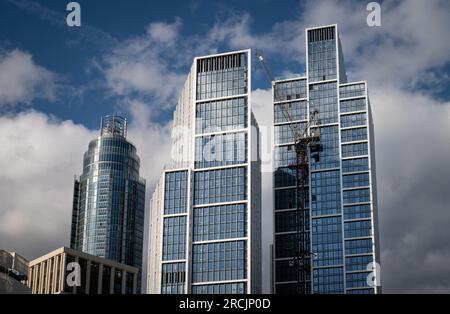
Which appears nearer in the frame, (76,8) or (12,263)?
(76,8)

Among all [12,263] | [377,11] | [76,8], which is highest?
[377,11]

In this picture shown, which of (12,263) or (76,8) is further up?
(76,8)
